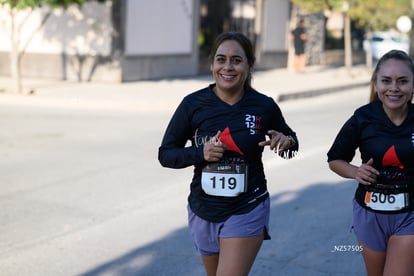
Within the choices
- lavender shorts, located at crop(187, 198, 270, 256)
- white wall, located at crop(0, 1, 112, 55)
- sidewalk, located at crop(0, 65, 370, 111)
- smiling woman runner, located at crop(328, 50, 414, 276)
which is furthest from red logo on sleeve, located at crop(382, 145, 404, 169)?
white wall, located at crop(0, 1, 112, 55)

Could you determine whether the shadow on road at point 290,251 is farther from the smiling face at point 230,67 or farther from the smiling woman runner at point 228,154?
the smiling face at point 230,67

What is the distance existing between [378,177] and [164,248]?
2924 mm

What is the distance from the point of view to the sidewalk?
17578mm

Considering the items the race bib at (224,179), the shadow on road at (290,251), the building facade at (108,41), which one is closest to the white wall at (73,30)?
the building facade at (108,41)

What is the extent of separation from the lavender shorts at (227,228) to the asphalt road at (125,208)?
6.06 ft

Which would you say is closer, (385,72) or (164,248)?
(385,72)

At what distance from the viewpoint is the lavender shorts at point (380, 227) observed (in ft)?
12.7

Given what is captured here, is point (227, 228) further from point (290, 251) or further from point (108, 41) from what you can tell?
point (108, 41)

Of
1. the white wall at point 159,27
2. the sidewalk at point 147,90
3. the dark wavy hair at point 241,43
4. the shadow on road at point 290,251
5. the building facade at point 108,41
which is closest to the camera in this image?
the dark wavy hair at point 241,43

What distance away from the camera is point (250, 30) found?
3155 cm

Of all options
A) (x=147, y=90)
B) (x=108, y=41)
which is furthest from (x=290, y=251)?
(x=108, y=41)

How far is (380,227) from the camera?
392 cm

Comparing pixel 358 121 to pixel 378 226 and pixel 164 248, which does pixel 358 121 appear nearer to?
pixel 378 226

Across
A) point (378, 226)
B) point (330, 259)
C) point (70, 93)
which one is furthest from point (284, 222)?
point (70, 93)
